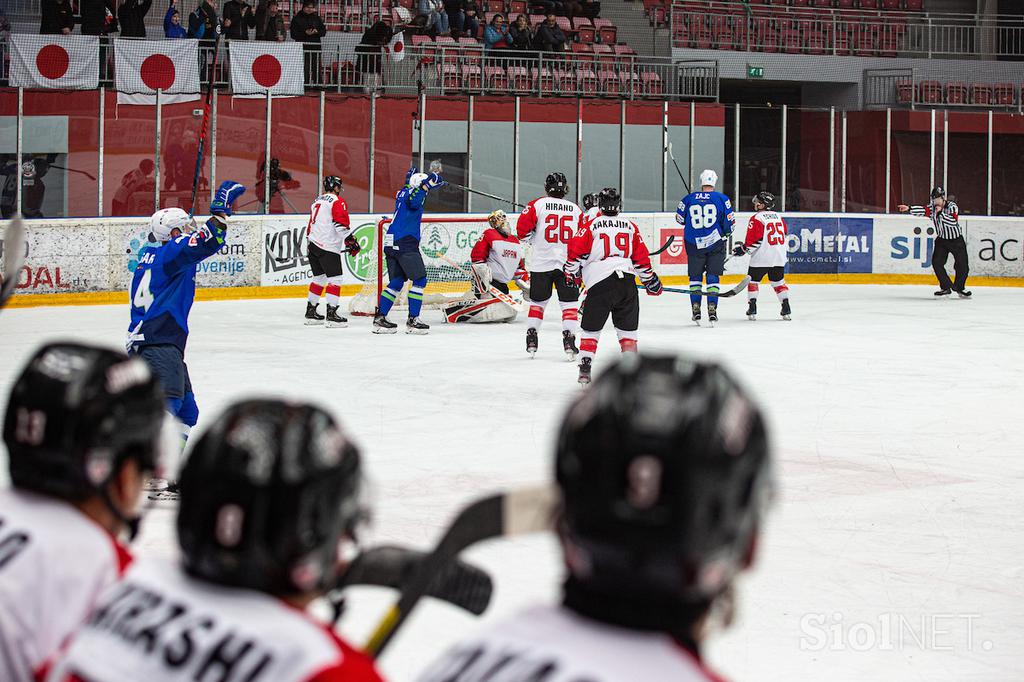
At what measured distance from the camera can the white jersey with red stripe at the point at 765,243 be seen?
13.8 metres

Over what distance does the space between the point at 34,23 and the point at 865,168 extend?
36.1ft

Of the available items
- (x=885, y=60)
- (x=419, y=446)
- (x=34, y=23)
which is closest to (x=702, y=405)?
(x=419, y=446)

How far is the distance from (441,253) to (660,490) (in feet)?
46.9

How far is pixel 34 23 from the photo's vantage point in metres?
16.1

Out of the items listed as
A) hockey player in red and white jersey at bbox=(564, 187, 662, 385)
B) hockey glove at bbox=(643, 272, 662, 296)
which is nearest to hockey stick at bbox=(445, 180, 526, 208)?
hockey glove at bbox=(643, 272, 662, 296)

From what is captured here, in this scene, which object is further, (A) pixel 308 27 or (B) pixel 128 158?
(A) pixel 308 27

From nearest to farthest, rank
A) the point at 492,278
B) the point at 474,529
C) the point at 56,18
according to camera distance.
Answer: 1. the point at 474,529
2. the point at 492,278
3. the point at 56,18

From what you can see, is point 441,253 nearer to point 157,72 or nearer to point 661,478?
point 157,72

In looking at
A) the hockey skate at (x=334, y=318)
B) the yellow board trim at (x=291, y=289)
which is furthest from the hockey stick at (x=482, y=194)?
the hockey skate at (x=334, y=318)

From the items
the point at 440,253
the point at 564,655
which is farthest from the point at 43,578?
the point at 440,253

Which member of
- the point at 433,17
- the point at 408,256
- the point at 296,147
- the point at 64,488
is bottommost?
the point at 64,488

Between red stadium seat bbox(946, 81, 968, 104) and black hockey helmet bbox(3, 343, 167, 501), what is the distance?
20901 millimetres

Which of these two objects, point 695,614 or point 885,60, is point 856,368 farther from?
point 885,60

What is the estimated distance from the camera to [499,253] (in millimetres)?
13219
